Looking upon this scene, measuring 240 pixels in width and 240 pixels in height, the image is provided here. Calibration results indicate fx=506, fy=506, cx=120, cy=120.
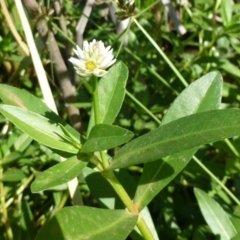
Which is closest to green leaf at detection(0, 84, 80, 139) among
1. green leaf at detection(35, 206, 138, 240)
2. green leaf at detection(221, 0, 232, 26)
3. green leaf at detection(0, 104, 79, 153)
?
green leaf at detection(0, 104, 79, 153)

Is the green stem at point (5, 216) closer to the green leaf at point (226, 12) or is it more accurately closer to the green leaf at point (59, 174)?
the green leaf at point (59, 174)

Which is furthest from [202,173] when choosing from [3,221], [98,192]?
[3,221]

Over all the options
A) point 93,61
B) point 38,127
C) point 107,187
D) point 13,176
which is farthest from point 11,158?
point 93,61

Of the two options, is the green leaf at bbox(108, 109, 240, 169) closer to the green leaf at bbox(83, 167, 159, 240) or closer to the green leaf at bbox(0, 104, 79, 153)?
the green leaf at bbox(0, 104, 79, 153)

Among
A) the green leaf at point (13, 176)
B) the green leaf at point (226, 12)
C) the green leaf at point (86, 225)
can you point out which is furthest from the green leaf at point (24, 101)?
the green leaf at point (226, 12)

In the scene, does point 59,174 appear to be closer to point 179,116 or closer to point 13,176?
point 179,116

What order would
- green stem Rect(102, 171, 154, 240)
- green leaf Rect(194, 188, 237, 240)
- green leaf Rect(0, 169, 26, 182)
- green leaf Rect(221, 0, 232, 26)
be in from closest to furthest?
green stem Rect(102, 171, 154, 240) < green leaf Rect(194, 188, 237, 240) < green leaf Rect(0, 169, 26, 182) < green leaf Rect(221, 0, 232, 26)
